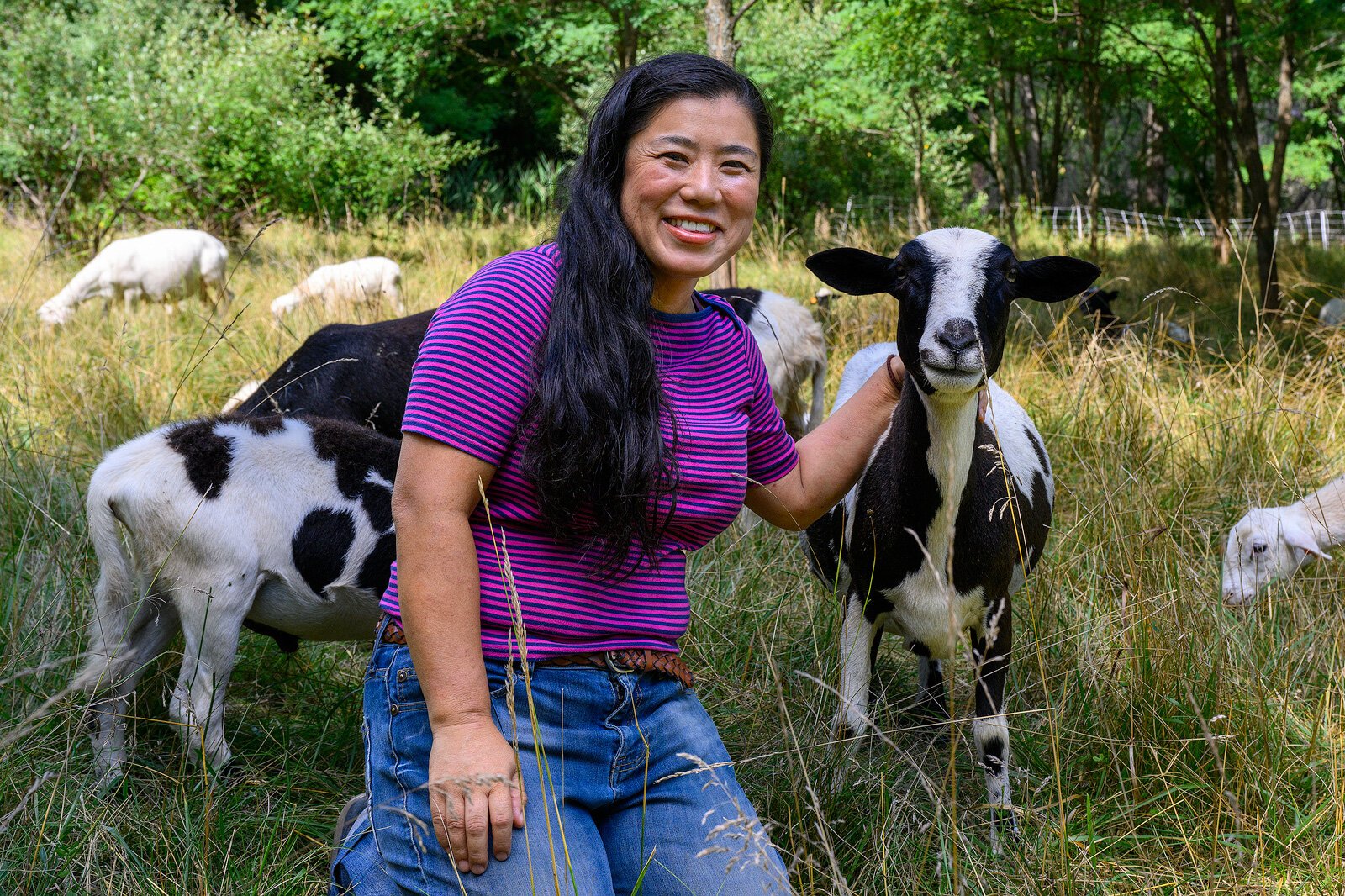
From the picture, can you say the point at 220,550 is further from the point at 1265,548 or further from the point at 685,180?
the point at 1265,548

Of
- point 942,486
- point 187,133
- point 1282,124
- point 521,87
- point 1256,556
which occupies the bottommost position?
point 1256,556

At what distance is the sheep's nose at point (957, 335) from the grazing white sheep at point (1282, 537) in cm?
227

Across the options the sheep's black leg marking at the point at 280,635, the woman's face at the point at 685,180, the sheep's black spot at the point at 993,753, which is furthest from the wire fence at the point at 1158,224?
the woman's face at the point at 685,180

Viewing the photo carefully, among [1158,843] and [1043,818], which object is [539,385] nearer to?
[1043,818]

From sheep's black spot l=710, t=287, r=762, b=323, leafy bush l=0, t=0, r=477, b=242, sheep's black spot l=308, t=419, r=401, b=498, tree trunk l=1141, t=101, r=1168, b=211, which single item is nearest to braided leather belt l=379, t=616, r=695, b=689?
sheep's black spot l=308, t=419, r=401, b=498

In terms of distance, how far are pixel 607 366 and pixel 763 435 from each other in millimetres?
651

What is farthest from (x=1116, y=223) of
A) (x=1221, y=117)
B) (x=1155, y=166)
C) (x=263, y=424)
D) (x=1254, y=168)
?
(x=263, y=424)

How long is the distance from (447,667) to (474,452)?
1.34ft

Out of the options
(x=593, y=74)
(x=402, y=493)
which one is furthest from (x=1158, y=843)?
(x=593, y=74)

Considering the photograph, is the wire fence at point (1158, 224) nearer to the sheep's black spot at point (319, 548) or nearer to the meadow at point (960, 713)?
the meadow at point (960, 713)

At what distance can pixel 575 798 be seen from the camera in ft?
7.34

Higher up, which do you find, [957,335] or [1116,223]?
[957,335]

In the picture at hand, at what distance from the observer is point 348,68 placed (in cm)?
2119

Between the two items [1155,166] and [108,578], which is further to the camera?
[1155,166]
